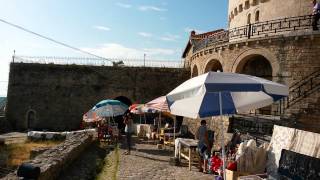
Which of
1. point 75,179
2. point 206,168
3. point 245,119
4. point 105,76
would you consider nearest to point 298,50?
point 245,119

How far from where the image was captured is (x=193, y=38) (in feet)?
125

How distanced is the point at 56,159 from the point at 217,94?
16.8 feet

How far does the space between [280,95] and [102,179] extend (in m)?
5.60

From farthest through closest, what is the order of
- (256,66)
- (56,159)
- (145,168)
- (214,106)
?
(256,66)
(145,168)
(56,159)
(214,106)

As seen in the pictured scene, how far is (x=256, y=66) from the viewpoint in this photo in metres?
24.7

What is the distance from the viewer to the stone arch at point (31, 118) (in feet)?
112

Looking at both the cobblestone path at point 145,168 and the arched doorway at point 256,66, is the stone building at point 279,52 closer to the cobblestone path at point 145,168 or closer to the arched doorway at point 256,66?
the arched doorway at point 256,66

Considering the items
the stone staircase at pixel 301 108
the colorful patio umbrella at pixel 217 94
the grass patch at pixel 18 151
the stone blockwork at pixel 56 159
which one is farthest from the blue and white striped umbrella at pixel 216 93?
the grass patch at pixel 18 151

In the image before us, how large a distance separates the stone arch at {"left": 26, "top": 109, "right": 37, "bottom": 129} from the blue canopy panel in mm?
28276

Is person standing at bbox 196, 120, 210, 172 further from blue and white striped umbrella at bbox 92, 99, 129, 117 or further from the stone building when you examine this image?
blue and white striped umbrella at bbox 92, 99, 129, 117

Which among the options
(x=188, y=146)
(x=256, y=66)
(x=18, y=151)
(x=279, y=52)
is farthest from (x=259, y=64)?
(x=18, y=151)

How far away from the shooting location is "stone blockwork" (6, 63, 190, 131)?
3388 centimetres

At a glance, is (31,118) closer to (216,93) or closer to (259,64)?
(259,64)

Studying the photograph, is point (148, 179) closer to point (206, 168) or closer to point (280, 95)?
point (206, 168)
